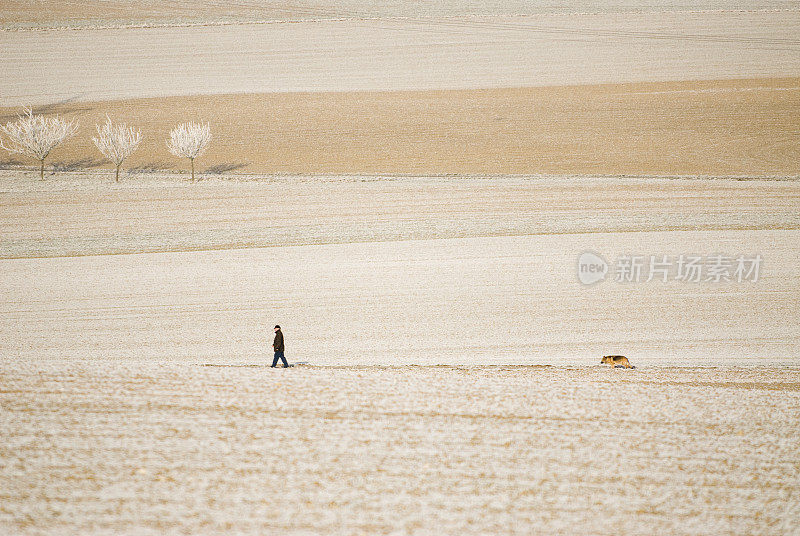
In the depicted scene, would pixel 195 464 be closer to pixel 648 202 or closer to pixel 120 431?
pixel 120 431

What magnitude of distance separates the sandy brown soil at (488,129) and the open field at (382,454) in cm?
2271

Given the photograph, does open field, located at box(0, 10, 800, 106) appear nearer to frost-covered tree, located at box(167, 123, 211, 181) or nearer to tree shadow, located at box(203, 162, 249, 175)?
tree shadow, located at box(203, 162, 249, 175)

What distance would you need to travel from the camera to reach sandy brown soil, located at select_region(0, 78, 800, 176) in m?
32.3

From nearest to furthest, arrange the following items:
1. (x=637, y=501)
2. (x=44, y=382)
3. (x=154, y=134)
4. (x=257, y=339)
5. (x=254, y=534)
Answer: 1. (x=254, y=534)
2. (x=637, y=501)
3. (x=44, y=382)
4. (x=257, y=339)
5. (x=154, y=134)

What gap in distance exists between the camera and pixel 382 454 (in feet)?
27.7

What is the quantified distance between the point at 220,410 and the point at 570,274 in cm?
1299

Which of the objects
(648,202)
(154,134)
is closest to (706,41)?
(648,202)

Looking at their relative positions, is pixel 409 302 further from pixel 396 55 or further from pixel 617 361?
pixel 396 55

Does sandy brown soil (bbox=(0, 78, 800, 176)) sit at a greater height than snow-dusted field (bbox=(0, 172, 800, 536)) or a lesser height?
greater

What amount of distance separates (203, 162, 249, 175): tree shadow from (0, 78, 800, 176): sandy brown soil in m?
0.13

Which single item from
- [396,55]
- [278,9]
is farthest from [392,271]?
[278,9]

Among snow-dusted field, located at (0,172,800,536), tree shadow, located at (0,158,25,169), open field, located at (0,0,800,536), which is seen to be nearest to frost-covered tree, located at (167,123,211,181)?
open field, located at (0,0,800,536)

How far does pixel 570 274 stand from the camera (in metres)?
18.7

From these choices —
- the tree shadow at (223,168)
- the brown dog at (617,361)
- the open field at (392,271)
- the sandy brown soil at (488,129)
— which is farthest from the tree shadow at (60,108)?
the brown dog at (617,361)
